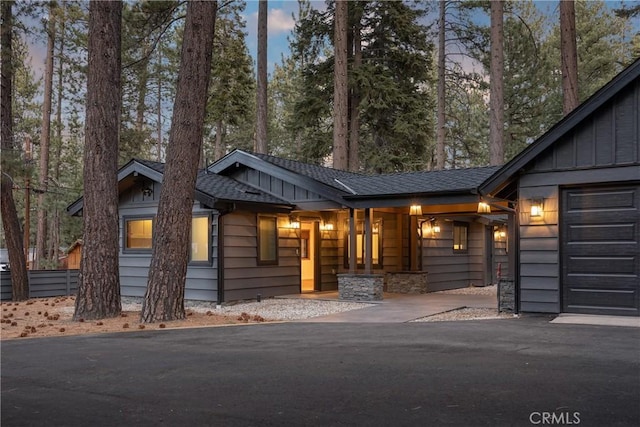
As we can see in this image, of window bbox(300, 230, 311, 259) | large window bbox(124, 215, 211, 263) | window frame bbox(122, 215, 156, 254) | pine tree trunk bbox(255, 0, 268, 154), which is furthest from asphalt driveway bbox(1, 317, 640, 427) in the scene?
pine tree trunk bbox(255, 0, 268, 154)

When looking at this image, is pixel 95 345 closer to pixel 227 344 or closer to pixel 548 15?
pixel 227 344

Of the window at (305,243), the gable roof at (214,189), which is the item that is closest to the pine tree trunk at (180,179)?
the gable roof at (214,189)

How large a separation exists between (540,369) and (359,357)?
1804 millimetres

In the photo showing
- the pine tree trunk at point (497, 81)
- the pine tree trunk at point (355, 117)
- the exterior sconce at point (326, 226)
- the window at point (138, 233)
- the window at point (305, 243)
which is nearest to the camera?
the window at point (138, 233)

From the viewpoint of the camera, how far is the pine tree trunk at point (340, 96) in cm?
2005

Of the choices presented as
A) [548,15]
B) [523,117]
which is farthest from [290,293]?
[548,15]

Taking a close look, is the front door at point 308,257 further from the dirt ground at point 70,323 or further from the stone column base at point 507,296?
the stone column base at point 507,296

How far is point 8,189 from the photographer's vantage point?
14422 millimetres

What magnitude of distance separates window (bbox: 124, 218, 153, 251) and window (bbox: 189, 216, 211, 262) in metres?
1.55

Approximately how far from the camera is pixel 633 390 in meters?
4.52

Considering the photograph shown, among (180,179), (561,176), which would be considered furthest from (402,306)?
(180,179)

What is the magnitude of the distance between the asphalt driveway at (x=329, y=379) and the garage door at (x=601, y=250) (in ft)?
4.94

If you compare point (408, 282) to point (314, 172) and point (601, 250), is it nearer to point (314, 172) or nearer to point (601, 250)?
point (314, 172)

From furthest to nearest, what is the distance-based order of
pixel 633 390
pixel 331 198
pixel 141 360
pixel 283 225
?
pixel 283 225 → pixel 331 198 → pixel 141 360 → pixel 633 390
